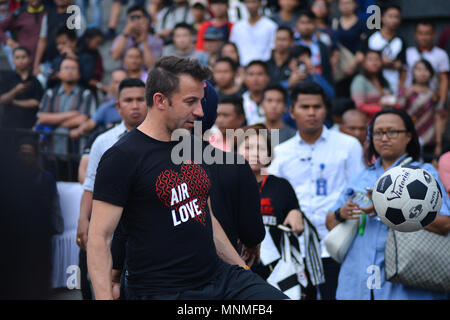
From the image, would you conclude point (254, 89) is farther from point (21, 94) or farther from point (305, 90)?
point (21, 94)

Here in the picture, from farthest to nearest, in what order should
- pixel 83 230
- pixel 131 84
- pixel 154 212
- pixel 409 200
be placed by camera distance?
pixel 131 84
pixel 83 230
pixel 409 200
pixel 154 212

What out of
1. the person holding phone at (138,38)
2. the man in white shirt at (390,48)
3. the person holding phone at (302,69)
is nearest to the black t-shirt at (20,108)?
the person holding phone at (138,38)

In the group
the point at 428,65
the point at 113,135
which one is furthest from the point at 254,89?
the point at 113,135

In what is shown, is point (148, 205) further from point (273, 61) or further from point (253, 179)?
point (273, 61)

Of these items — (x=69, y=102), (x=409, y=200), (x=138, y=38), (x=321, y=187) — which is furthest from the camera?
(x=138, y=38)

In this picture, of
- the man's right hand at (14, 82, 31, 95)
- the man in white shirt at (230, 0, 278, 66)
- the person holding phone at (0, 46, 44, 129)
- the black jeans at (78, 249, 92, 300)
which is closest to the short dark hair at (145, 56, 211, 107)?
the black jeans at (78, 249, 92, 300)

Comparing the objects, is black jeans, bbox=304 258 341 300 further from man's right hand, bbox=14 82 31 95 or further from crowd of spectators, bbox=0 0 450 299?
man's right hand, bbox=14 82 31 95

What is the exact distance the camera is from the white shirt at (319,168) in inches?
268

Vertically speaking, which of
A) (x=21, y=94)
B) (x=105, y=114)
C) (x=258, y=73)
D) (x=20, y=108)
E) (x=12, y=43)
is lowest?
(x=105, y=114)

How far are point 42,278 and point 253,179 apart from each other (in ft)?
6.33

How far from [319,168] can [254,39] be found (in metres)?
5.16

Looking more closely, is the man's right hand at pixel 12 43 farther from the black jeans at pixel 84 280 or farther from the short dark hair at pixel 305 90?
the short dark hair at pixel 305 90

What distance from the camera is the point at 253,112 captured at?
9344 mm

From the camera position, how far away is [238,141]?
6430 mm
